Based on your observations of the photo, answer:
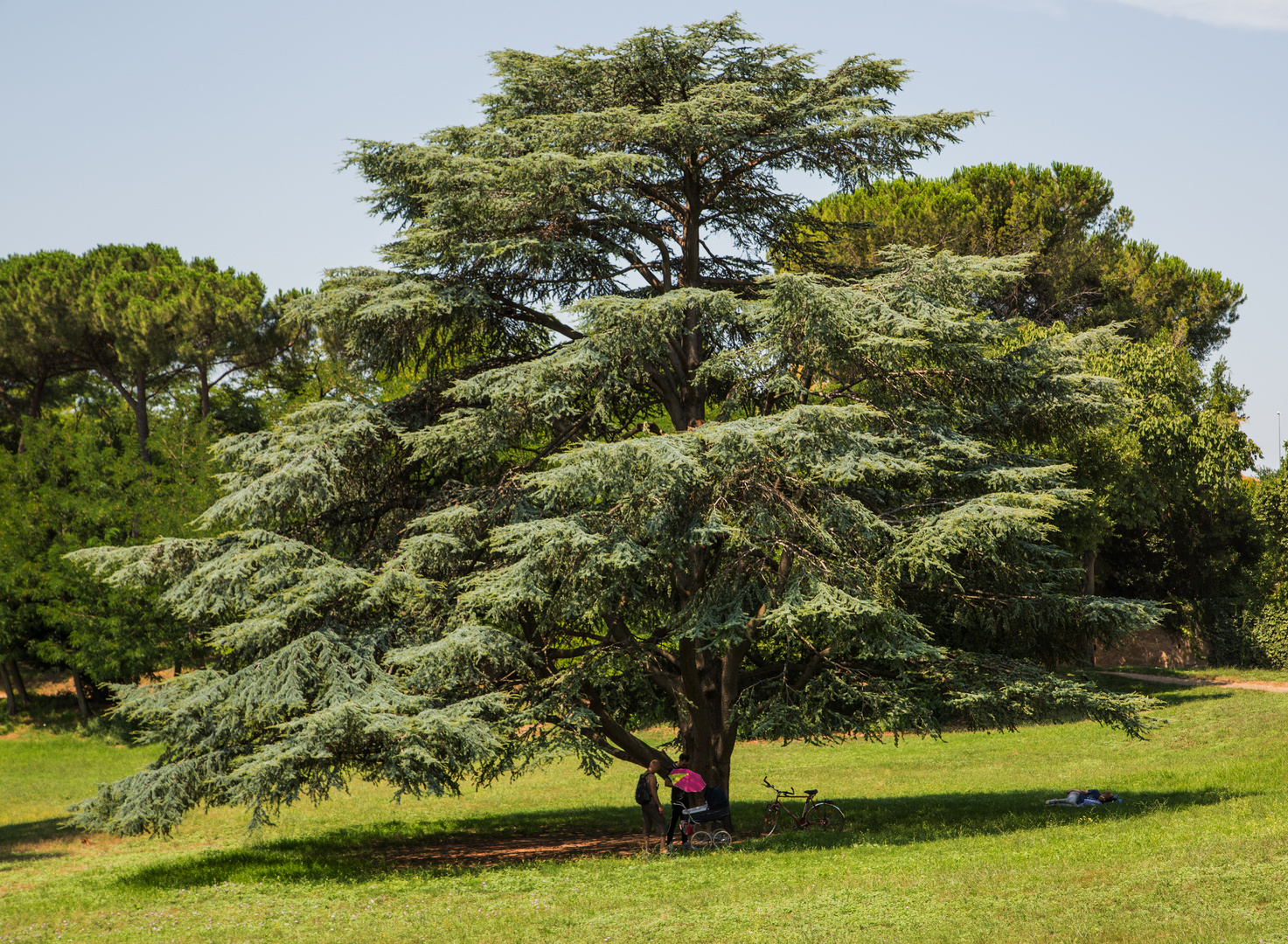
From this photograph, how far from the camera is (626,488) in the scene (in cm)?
1194

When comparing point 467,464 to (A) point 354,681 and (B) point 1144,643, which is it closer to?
(A) point 354,681

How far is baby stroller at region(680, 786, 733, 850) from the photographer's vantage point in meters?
13.6

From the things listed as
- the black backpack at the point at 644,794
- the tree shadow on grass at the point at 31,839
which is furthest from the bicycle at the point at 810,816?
the tree shadow on grass at the point at 31,839

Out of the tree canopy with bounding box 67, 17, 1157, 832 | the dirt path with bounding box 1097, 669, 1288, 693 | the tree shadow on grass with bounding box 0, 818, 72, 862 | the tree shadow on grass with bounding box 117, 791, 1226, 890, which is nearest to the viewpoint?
the tree canopy with bounding box 67, 17, 1157, 832

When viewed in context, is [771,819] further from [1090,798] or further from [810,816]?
[1090,798]

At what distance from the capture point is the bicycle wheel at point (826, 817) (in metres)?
15.6

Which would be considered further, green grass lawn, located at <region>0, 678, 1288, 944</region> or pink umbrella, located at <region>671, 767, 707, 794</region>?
pink umbrella, located at <region>671, 767, 707, 794</region>

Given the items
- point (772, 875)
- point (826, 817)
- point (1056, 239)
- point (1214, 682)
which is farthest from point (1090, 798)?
point (1056, 239)

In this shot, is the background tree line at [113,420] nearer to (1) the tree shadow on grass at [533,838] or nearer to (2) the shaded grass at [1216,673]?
(1) the tree shadow on grass at [533,838]

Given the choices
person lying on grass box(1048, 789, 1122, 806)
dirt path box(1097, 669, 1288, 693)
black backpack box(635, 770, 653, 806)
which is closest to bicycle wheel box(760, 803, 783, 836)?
black backpack box(635, 770, 653, 806)

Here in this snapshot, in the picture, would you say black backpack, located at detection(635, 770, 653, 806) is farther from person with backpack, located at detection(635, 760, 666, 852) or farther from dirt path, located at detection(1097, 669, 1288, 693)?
dirt path, located at detection(1097, 669, 1288, 693)

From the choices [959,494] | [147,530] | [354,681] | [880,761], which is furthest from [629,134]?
[147,530]

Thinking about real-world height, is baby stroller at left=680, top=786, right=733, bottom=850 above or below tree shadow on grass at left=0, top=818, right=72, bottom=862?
above

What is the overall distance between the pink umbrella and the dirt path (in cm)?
2201
